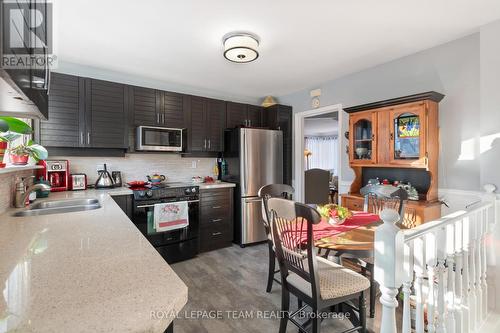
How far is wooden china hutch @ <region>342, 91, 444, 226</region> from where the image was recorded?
7.75ft

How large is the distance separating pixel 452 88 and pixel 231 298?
297cm

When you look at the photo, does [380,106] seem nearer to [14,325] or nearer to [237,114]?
[237,114]

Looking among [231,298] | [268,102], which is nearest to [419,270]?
[231,298]

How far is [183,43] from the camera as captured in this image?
2434 millimetres

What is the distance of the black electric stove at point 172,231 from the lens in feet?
9.25

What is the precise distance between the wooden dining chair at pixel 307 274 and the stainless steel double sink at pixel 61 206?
1.53m

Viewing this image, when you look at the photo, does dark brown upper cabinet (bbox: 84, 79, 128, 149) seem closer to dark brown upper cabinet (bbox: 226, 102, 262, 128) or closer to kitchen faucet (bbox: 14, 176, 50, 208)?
kitchen faucet (bbox: 14, 176, 50, 208)

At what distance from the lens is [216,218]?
3475 millimetres

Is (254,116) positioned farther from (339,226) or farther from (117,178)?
(339,226)

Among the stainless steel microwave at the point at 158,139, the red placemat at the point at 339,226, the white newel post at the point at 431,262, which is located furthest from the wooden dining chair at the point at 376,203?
the stainless steel microwave at the point at 158,139

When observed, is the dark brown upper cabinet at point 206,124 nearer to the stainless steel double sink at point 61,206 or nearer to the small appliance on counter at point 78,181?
the small appliance on counter at point 78,181

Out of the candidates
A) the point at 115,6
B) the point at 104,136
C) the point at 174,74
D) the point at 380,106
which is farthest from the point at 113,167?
the point at 380,106

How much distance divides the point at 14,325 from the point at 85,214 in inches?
49.4

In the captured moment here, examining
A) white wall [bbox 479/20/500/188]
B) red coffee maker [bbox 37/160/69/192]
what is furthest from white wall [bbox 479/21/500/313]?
red coffee maker [bbox 37/160/69/192]
